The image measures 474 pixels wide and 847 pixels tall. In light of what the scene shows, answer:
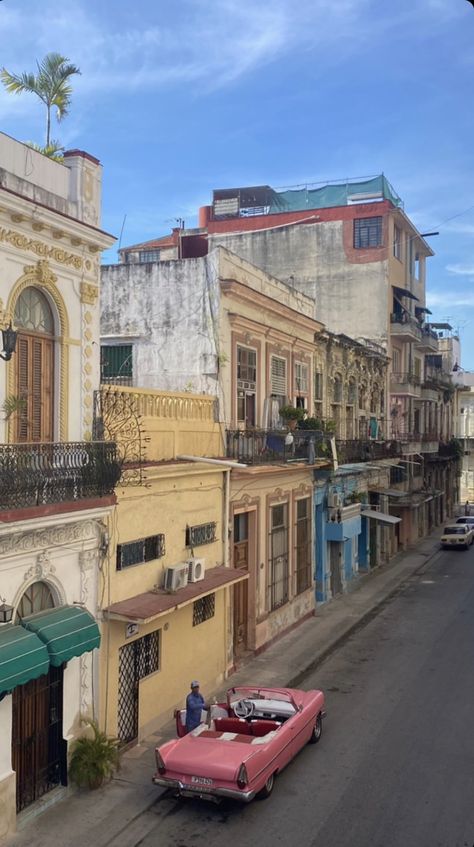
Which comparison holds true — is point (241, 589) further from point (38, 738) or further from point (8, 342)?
point (8, 342)

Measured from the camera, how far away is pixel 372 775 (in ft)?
38.0

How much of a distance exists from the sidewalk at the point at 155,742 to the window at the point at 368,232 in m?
14.0

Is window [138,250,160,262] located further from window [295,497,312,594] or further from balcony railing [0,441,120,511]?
balcony railing [0,441,120,511]

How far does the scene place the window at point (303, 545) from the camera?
71.1 feet

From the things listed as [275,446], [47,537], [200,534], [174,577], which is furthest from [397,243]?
[47,537]

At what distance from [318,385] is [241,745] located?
1588cm

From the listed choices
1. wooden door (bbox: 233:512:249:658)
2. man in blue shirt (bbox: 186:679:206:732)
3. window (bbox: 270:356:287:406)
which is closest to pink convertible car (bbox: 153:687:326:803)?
man in blue shirt (bbox: 186:679:206:732)

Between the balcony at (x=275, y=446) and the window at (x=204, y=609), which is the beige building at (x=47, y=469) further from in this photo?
the balcony at (x=275, y=446)

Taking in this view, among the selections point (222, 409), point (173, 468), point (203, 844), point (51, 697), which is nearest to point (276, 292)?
point (222, 409)

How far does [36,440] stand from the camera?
10.9 m

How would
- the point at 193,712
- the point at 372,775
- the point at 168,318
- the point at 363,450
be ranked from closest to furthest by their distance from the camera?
the point at 372,775
the point at 193,712
the point at 168,318
the point at 363,450

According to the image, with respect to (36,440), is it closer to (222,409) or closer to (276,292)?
(222,409)

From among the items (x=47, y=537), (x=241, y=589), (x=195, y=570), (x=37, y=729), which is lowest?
(x=37, y=729)

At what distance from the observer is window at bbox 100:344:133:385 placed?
59.8 feet
